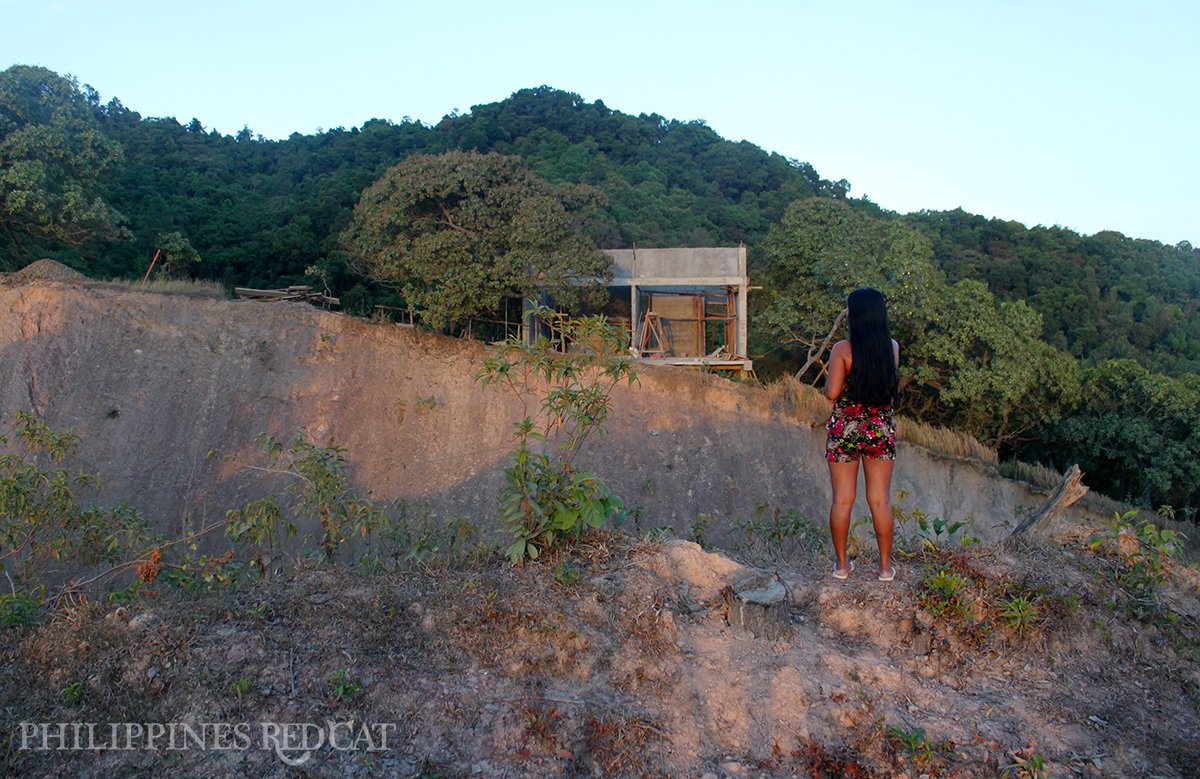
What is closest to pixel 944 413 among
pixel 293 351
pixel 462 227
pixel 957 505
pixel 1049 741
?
pixel 957 505

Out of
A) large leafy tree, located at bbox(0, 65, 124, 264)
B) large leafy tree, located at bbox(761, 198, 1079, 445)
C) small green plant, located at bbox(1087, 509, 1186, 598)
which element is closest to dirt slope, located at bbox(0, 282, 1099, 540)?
large leafy tree, located at bbox(0, 65, 124, 264)

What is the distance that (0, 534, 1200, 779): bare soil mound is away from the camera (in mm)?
3762

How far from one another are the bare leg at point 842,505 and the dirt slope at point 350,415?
9137 millimetres

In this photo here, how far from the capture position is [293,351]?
1636 centimetres

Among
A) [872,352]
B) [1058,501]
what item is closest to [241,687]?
[872,352]

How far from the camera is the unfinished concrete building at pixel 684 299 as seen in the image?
23.6 metres

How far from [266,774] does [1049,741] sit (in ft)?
11.0

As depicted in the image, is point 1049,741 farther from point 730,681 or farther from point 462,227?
point 462,227

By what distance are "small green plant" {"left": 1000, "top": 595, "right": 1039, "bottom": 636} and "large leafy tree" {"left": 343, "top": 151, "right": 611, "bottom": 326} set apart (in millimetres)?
15788

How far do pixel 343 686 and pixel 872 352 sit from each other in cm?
319

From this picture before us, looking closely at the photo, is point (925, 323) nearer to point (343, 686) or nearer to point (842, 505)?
point (842, 505)

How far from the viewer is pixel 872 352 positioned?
16.3 feet

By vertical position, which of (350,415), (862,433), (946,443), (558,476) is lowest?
(946,443)

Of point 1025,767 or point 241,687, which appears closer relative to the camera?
point 1025,767
